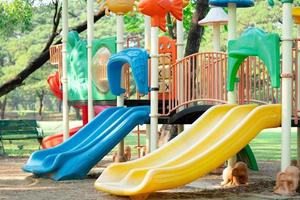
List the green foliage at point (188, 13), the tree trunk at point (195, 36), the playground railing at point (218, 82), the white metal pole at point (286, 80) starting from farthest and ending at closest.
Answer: the green foliage at point (188, 13), the tree trunk at point (195, 36), the playground railing at point (218, 82), the white metal pole at point (286, 80)

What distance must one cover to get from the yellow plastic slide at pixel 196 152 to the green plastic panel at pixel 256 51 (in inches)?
20.4

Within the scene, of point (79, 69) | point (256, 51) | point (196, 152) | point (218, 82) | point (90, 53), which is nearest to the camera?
point (196, 152)

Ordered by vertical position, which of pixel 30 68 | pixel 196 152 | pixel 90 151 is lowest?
pixel 90 151

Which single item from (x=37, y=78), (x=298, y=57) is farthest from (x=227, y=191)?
(x=37, y=78)

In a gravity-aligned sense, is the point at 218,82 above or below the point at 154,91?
above

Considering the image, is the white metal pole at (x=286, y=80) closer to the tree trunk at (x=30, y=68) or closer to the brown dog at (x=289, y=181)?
the brown dog at (x=289, y=181)

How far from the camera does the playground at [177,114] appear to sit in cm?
952

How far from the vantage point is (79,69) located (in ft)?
50.8

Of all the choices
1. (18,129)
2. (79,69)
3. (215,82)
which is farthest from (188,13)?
(215,82)

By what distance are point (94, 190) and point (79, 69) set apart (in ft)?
17.3

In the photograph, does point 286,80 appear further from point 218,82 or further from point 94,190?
point 94,190

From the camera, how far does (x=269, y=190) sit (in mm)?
10305

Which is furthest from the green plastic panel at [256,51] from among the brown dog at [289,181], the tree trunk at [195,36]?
the tree trunk at [195,36]

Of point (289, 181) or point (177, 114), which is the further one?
point (177, 114)
